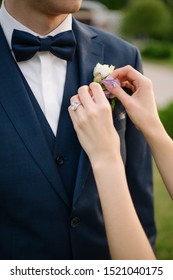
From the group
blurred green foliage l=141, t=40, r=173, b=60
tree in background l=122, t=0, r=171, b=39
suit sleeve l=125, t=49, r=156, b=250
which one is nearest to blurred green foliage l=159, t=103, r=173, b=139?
suit sleeve l=125, t=49, r=156, b=250

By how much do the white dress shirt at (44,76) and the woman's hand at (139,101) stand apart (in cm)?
27

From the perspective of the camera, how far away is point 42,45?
224 cm

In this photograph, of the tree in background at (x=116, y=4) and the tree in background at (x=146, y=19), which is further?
the tree in background at (x=116, y=4)

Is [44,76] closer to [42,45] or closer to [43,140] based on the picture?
[42,45]

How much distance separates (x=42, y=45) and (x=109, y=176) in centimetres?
71

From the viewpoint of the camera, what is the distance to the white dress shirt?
88.4 inches

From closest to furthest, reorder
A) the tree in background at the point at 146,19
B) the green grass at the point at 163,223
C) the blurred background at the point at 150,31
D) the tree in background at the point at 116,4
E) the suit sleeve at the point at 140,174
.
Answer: the suit sleeve at the point at 140,174 → the green grass at the point at 163,223 → the blurred background at the point at 150,31 → the tree in background at the point at 146,19 → the tree in background at the point at 116,4

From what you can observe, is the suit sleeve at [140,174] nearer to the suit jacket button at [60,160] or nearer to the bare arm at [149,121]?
the bare arm at [149,121]

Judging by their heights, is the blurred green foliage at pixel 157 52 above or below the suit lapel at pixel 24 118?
below

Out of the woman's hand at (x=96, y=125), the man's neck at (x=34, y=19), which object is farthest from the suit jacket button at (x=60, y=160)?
the man's neck at (x=34, y=19)

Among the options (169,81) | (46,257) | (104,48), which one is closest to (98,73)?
(104,48)

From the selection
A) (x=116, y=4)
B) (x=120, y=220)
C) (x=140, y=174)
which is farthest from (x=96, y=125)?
Answer: (x=116, y=4)

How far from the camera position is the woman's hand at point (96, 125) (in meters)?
1.98

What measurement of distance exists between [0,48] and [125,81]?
1.92 ft
